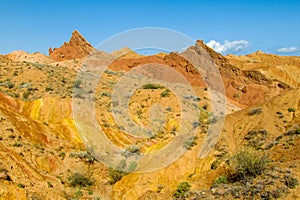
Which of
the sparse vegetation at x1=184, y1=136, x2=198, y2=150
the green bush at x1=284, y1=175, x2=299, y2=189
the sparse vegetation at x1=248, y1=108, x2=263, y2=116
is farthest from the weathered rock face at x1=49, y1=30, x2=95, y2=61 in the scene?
the green bush at x1=284, y1=175, x2=299, y2=189

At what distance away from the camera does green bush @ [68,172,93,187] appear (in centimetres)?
2052

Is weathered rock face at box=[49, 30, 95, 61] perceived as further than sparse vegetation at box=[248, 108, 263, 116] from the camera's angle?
Yes

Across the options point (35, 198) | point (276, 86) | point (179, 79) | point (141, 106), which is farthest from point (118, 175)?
point (276, 86)

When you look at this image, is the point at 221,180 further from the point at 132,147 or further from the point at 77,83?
the point at 77,83

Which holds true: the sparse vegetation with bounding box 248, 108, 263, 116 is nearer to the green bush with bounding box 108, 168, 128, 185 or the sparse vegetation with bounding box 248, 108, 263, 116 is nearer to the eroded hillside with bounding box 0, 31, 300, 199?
the eroded hillside with bounding box 0, 31, 300, 199

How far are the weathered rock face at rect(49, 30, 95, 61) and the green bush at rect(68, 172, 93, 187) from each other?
6002 centimetres

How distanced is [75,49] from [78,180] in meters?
62.6

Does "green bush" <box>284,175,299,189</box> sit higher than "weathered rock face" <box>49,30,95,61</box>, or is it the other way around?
"weathered rock face" <box>49,30,95,61</box>

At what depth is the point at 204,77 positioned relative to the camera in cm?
6931

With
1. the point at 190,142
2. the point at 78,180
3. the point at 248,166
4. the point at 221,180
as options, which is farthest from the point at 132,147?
the point at 248,166

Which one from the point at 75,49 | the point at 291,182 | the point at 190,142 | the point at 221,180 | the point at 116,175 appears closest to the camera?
the point at 291,182

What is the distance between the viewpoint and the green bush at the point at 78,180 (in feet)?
67.3

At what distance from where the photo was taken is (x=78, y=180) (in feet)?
67.8

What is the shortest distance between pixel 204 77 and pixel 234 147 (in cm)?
4650
